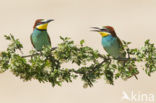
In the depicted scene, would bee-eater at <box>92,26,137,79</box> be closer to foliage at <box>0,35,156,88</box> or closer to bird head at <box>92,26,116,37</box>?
bird head at <box>92,26,116,37</box>

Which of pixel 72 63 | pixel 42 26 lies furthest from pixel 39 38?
pixel 72 63

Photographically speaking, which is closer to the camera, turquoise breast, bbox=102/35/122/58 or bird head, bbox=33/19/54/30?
bird head, bbox=33/19/54/30

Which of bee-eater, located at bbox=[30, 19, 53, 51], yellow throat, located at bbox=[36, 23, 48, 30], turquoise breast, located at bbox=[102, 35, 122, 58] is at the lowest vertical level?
turquoise breast, located at bbox=[102, 35, 122, 58]

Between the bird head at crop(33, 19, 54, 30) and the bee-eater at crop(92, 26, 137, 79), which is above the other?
the bird head at crop(33, 19, 54, 30)

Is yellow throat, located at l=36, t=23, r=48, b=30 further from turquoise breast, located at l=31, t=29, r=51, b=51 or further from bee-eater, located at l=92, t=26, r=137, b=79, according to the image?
bee-eater, located at l=92, t=26, r=137, b=79

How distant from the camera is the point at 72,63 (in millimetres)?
2596

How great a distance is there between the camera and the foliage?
8.38 feet

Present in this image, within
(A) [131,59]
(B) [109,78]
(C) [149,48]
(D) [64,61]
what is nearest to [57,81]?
(D) [64,61]

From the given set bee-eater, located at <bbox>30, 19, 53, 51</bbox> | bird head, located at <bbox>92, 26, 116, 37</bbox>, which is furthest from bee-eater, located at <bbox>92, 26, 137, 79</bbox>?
bee-eater, located at <bbox>30, 19, 53, 51</bbox>

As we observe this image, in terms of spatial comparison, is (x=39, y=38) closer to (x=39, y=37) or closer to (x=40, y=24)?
→ (x=39, y=37)

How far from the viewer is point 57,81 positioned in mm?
2639

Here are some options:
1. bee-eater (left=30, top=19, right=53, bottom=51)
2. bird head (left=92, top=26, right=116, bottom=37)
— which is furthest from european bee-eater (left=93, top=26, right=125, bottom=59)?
bee-eater (left=30, top=19, right=53, bottom=51)

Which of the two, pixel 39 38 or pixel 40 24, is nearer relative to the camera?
pixel 40 24

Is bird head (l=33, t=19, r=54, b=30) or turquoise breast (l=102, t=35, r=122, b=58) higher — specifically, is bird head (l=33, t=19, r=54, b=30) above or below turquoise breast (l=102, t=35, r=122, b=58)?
above
